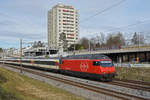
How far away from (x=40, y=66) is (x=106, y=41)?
1498 inches

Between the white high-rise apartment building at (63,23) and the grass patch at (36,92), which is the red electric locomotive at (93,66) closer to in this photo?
the grass patch at (36,92)

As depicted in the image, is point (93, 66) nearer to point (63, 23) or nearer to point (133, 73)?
point (133, 73)

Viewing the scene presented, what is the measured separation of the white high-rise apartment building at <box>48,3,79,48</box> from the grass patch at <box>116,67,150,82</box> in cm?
10622

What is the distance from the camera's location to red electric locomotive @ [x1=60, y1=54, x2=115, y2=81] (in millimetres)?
22484

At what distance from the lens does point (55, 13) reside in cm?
14200

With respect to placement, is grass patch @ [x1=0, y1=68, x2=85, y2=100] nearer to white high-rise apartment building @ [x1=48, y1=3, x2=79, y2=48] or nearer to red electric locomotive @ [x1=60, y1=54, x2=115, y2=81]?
red electric locomotive @ [x1=60, y1=54, x2=115, y2=81]

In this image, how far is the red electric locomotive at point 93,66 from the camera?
22.5 m

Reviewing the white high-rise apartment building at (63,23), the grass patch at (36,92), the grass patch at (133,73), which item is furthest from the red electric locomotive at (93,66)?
the white high-rise apartment building at (63,23)

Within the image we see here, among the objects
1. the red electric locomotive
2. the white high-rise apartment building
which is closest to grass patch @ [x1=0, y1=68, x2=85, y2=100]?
the red electric locomotive

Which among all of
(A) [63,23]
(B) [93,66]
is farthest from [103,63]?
(A) [63,23]

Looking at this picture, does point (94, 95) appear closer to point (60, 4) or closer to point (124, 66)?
point (124, 66)

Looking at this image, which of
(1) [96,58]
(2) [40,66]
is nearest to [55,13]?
(2) [40,66]

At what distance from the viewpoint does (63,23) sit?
142750 mm

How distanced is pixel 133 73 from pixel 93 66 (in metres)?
9.47
